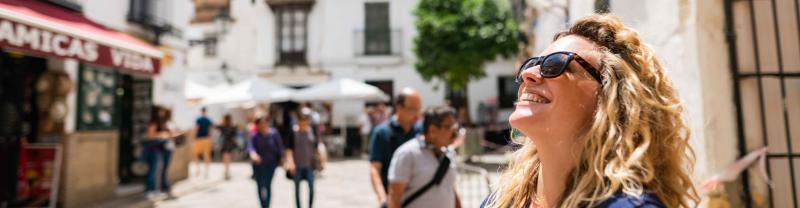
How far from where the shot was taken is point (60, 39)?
498cm

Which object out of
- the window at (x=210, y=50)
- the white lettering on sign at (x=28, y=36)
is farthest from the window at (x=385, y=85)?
the white lettering on sign at (x=28, y=36)

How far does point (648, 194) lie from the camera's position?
1003 millimetres

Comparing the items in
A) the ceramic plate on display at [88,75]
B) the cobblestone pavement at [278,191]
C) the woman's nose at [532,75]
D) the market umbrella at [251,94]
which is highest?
the ceramic plate on display at [88,75]

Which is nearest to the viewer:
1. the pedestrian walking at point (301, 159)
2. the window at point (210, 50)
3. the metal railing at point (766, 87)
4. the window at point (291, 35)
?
the metal railing at point (766, 87)

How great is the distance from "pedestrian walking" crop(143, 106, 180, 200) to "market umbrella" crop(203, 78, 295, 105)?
12.2 feet

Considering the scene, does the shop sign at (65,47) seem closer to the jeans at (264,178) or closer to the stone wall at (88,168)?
the stone wall at (88,168)

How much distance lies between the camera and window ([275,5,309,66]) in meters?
18.9

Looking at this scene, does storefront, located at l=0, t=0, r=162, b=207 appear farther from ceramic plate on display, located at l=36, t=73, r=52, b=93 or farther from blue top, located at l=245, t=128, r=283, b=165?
blue top, located at l=245, t=128, r=283, b=165

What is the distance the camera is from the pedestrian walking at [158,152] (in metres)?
7.76

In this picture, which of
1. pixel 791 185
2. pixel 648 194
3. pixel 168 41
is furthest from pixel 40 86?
pixel 791 185

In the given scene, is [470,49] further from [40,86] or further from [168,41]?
[40,86]

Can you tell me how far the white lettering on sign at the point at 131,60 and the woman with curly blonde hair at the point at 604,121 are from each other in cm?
609

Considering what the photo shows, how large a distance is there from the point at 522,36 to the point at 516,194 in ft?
43.3

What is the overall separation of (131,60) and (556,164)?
650 cm
